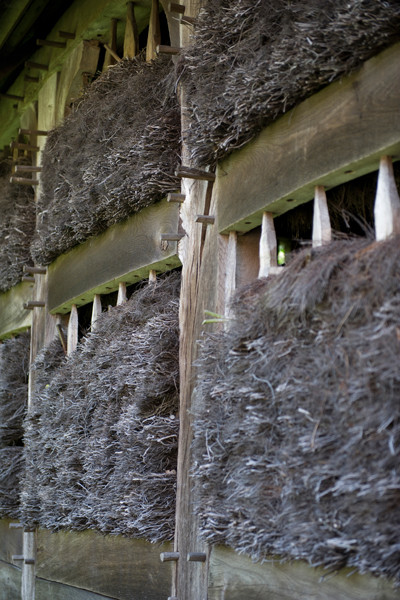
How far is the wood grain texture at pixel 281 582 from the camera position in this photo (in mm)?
2008

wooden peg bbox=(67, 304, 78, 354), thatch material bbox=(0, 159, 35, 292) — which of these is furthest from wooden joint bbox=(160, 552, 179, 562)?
thatch material bbox=(0, 159, 35, 292)

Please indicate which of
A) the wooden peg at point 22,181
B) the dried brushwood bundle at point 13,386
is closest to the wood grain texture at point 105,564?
the dried brushwood bundle at point 13,386

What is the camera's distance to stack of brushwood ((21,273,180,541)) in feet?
10.7

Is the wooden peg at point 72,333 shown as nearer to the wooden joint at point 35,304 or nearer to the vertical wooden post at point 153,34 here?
the wooden joint at point 35,304

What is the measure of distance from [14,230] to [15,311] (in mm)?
595

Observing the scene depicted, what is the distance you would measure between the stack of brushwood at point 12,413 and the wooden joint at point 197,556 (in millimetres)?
2401

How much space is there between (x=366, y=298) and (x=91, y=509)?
2.18 metres

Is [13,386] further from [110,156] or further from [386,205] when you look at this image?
[386,205]

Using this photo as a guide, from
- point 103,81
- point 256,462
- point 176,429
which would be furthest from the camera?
point 103,81

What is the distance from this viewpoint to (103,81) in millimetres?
4238

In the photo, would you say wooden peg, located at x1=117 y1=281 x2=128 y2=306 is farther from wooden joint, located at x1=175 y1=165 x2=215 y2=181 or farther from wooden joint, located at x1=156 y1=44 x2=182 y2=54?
wooden joint, located at x1=156 y1=44 x2=182 y2=54

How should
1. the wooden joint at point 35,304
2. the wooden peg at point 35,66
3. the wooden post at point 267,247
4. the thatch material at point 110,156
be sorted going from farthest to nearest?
the wooden peg at point 35,66, the wooden joint at point 35,304, the thatch material at point 110,156, the wooden post at point 267,247

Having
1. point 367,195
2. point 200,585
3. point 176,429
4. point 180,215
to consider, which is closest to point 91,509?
point 176,429

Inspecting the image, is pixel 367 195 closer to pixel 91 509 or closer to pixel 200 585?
pixel 200 585
